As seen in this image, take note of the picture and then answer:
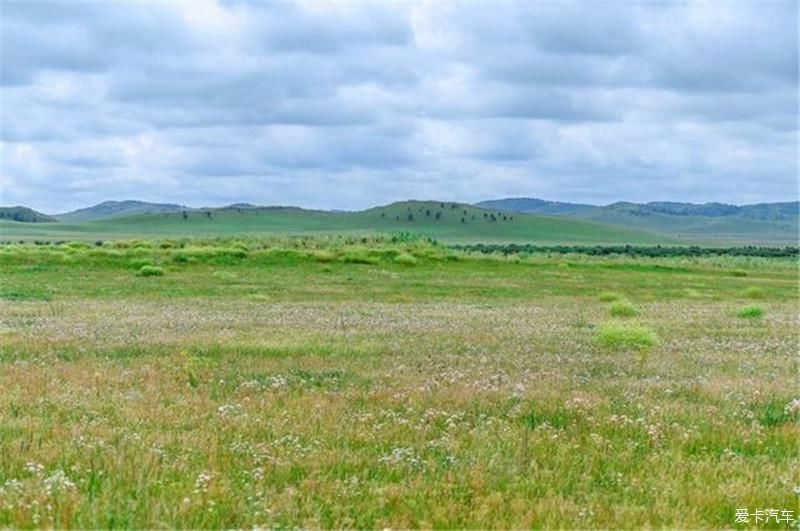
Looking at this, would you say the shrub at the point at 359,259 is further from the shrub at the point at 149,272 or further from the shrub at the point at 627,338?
the shrub at the point at 627,338

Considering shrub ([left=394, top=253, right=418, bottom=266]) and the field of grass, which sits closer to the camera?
the field of grass

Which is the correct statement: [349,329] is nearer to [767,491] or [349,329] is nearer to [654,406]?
[654,406]

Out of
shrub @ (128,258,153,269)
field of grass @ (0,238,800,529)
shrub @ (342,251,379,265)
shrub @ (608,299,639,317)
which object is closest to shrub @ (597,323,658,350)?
field of grass @ (0,238,800,529)

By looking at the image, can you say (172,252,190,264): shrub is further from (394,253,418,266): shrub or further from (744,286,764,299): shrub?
(744,286,764,299): shrub

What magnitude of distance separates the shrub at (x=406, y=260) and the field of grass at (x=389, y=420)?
43.5 metres

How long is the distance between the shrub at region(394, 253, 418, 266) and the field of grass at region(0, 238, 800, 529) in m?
43.5

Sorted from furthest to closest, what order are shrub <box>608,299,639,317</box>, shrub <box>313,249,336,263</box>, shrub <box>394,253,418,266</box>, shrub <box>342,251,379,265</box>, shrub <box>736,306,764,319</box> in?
1. shrub <box>342,251,379,265</box>
2. shrub <box>394,253,418,266</box>
3. shrub <box>313,249,336,263</box>
4. shrub <box>608,299,639,317</box>
5. shrub <box>736,306,764,319</box>

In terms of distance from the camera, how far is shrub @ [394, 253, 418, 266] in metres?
74.8

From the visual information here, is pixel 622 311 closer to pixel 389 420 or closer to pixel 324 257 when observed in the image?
pixel 389 420

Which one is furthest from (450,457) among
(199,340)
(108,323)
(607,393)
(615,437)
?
(108,323)

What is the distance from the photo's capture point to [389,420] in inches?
484

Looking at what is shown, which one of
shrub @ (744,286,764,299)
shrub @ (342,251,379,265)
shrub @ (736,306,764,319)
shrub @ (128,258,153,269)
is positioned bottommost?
shrub @ (744,286,764,299)

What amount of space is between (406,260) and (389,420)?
6294 cm

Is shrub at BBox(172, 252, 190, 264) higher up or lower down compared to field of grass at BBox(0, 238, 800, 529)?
higher up
